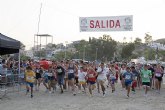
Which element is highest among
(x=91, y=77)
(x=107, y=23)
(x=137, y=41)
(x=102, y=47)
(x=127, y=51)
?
(x=137, y=41)

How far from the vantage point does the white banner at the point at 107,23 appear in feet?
79.7

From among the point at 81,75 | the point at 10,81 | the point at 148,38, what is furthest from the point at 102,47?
the point at 10,81

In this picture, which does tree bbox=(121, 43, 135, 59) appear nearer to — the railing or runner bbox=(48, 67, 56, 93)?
runner bbox=(48, 67, 56, 93)

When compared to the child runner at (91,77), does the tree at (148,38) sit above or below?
above

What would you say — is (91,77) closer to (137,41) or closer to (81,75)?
(81,75)

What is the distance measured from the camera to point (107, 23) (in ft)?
80.5

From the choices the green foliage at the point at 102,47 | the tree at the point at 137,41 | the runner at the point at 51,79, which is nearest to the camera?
the runner at the point at 51,79

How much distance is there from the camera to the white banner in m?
24.3

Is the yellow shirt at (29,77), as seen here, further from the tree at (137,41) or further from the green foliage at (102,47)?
the tree at (137,41)

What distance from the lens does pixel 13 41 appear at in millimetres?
17953

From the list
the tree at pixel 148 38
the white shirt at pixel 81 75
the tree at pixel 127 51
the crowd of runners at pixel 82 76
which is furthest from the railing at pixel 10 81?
the tree at pixel 127 51

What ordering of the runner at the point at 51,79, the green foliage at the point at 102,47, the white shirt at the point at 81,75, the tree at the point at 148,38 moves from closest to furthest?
1. the white shirt at the point at 81,75
2. the runner at the point at 51,79
3. the tree at the point at 148,38
4. the green foliage at the point at 102,47

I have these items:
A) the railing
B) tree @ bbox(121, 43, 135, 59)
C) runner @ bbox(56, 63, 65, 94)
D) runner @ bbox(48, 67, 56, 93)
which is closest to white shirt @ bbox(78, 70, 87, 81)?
runner @ bbox(56, 63, 65, 94)

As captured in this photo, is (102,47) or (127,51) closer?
(127,51)
